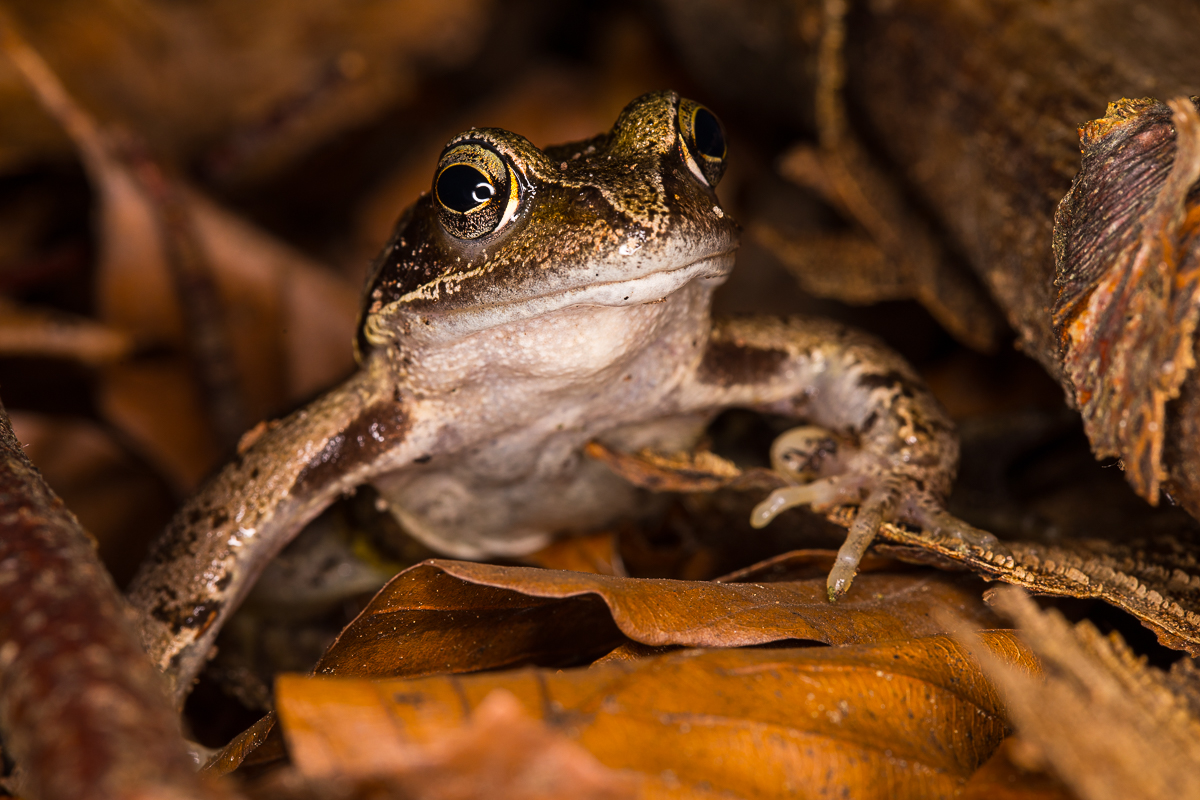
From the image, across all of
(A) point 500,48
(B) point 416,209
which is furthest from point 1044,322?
(A) point 500,48

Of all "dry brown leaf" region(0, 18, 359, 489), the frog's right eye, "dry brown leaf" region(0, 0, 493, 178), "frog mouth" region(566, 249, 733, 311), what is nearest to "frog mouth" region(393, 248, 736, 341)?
"frog mouth" region(566, 249, 733, 311)

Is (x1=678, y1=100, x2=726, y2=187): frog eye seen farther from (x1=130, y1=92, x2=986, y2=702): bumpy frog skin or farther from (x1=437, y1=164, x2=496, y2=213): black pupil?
(x1=437, y1=164, x2=496, y2=213): black pupil

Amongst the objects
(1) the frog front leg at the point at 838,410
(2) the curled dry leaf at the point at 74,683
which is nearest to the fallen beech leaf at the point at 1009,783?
(1) the frog front leg at the point at 838,410

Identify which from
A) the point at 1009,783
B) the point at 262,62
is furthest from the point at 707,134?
the point at 262,62

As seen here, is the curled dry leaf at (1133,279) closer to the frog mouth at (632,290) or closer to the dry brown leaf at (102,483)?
the frog mouth at (632,290)

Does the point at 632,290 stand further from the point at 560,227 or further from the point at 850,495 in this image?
the point at 850,495

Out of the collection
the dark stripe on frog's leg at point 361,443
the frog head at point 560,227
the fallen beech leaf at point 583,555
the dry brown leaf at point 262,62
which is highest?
the dry brown leaf at point 262,62
